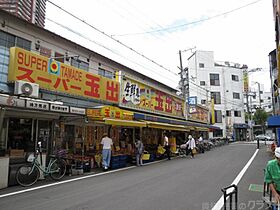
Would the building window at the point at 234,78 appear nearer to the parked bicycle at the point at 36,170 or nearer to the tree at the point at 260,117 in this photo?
the tree at the point at 260,117

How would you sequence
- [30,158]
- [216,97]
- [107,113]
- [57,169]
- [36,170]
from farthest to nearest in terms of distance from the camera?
[216,97] → [107,113] → [57,169] → [30,158] → [36,170]

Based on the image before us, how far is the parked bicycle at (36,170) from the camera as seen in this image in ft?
31.5

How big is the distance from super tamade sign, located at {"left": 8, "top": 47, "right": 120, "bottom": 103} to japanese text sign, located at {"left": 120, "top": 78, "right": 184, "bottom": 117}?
4.96 feet

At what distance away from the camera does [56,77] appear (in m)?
13.6

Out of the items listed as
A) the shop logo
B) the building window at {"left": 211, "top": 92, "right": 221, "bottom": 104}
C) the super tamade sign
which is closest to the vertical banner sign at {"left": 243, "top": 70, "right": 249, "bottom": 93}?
the building window at {"left": 211, "top": 92, "right": 221, "bottom": 104}

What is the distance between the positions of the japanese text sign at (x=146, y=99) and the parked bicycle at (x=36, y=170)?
796 centimetres

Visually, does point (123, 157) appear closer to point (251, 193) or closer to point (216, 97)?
point (251, 193)

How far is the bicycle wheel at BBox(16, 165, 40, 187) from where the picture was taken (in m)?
9.51

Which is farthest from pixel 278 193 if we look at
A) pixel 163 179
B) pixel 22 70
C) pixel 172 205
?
pixel 22 70

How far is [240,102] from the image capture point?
196 ft

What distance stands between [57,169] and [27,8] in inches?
273

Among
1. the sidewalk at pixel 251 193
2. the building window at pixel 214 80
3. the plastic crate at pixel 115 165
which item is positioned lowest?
the sidewalk at pixel 251 193

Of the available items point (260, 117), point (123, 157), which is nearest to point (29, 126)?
point (123, 157)

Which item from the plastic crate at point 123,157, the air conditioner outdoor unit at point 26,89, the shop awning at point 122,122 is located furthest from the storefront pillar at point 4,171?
the plastic crate at point 123,157
